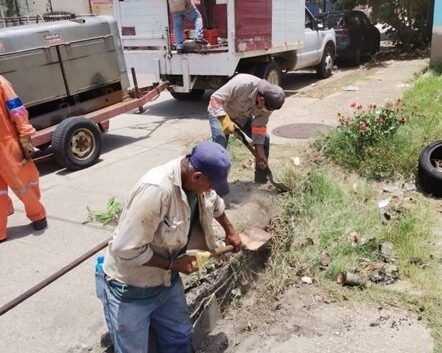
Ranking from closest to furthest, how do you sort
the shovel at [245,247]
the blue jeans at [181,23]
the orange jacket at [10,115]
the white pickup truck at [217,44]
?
the shovel at [245,247]
the orange jacket at [10,115]
the white pickup truck at [217,44]
the blue jeans at [181,23]

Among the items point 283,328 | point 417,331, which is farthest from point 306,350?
point 417,331

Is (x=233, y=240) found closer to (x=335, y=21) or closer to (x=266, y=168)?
(x=266, y=168)

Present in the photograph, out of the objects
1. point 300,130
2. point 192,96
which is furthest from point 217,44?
point 300,130

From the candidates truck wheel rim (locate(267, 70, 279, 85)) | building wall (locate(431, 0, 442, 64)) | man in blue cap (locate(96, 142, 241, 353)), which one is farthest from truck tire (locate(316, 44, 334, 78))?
man in blue cap (locate(96, 142, 241, 353))

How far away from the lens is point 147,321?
2.58 metres

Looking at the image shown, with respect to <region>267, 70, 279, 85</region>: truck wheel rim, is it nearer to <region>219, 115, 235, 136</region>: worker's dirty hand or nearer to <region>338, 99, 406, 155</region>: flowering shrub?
<region>338, 99, 406, 155</region>: flowering shrub

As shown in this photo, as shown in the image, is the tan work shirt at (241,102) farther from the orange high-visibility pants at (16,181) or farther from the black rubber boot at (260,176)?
the orange high-visibility pants at (16,181)

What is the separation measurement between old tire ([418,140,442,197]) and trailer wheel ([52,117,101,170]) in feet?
13.5

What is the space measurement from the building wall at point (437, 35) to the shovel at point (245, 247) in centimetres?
1041

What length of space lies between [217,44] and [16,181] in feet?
21.5

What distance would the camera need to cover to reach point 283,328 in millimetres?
3307

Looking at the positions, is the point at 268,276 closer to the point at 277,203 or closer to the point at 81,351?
the point at 277,203

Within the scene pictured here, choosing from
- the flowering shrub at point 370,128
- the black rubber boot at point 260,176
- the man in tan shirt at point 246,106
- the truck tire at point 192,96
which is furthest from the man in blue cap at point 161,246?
the truck tire at point 192,96

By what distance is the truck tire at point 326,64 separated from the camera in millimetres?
12375
